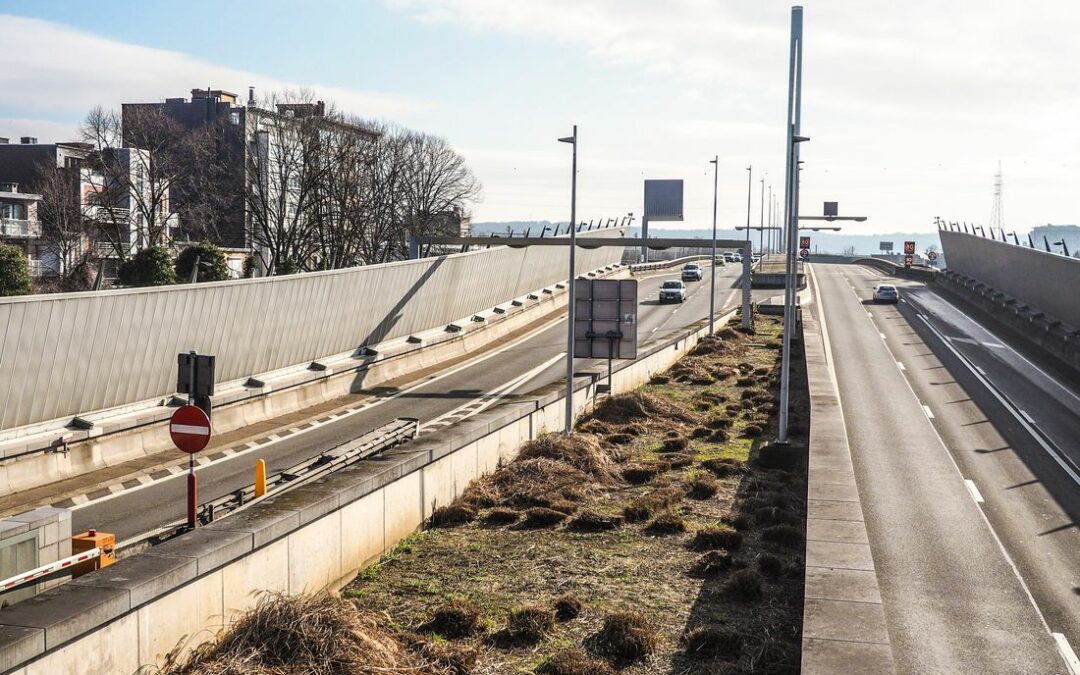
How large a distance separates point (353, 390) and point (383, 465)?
2399cm

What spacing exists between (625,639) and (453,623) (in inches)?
84.8

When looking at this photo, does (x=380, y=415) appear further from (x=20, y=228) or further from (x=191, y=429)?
(x=20, y=228)

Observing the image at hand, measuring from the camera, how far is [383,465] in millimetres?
16812

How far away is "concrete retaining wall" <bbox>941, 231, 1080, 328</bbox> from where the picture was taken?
166 ft

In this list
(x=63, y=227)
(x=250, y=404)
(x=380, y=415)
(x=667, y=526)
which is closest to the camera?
(x=667, y=526)

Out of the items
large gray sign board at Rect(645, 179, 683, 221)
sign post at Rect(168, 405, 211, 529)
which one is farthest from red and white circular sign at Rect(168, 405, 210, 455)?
large gray sign board at Rect(645, 179, 683, 221)

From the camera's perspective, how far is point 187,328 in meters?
30.2

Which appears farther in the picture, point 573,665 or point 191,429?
point 191,429

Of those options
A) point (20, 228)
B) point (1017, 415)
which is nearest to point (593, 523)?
point (1017, 415)

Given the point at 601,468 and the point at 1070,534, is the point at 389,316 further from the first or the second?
the point at 1070,534

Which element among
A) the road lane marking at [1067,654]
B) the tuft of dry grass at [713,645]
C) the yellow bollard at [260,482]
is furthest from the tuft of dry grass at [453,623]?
the road lane marking at [1067,654]

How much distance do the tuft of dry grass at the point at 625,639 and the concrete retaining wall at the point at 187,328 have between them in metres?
16.7

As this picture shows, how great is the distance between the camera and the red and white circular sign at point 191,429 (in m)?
15.1

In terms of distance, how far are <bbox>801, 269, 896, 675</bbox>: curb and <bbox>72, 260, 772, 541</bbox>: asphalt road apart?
12.4 meters
